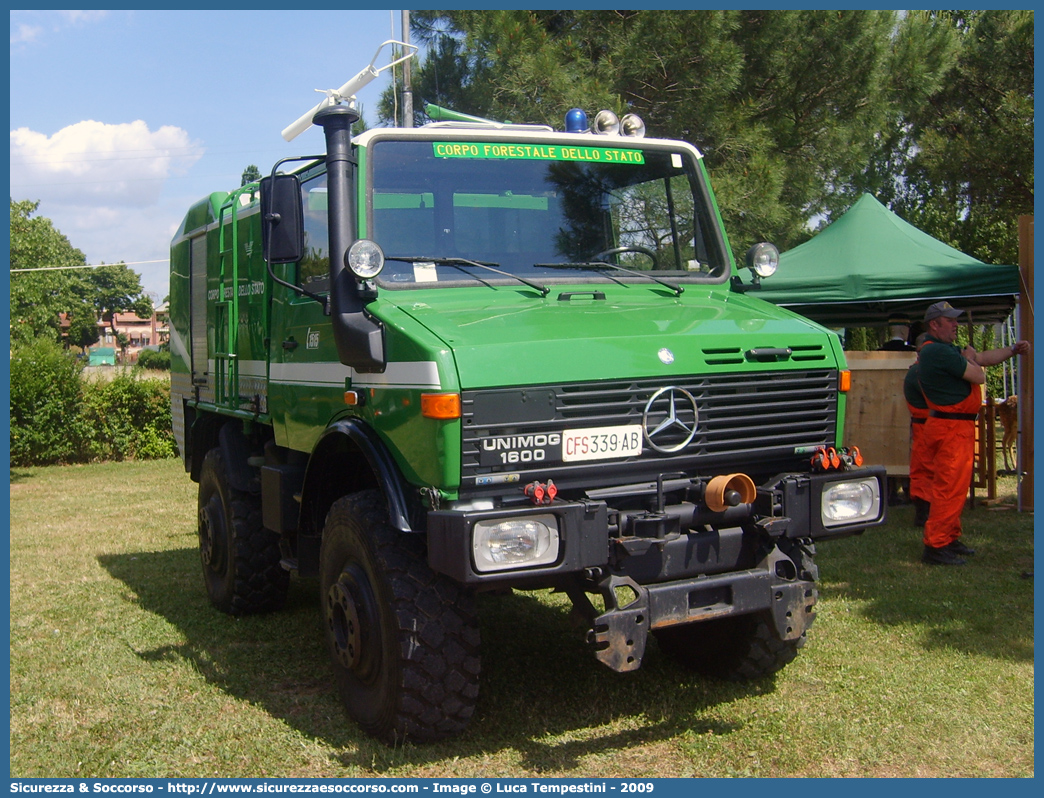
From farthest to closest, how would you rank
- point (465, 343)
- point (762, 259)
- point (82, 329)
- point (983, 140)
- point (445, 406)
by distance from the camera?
point (82, 329), point (983, 140), point (762, 259), point (465, 343), point (445, 406)

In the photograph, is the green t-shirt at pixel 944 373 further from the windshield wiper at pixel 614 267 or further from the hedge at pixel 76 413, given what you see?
the hedge at pixel 76 413

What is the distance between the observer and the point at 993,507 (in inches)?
375

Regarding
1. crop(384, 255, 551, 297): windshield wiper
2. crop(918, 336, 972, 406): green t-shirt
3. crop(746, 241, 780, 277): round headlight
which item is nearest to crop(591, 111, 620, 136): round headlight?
crop(746, 241, 780, 277): round headlight

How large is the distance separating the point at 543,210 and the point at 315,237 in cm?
117

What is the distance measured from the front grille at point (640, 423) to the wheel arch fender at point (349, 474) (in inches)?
13.8

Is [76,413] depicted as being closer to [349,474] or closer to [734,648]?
[349,474]

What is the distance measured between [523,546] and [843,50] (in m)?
11.6

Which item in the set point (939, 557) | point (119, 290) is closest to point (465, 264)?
point (939, 557)

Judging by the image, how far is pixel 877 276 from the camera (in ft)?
30.7

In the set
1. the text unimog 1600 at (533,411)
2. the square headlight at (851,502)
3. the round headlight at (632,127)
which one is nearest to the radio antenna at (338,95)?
the text unimog 1600 at (533,411)

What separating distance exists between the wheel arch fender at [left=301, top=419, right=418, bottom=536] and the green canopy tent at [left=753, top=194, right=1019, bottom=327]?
19.1 ft

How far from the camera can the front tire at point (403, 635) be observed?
375 centimetres

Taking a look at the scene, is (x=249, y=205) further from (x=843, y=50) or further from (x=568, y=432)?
(x=843, y=50)

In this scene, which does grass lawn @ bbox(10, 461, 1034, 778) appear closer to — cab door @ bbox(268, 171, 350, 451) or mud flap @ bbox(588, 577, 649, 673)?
mud flap @ bbox(588, 577, 649, 673)
